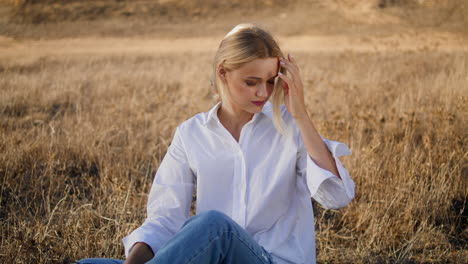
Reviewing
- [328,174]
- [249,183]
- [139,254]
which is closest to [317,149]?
[328,174]

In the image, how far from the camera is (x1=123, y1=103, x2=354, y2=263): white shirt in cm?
177

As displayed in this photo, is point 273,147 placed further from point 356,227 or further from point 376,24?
point 376,24

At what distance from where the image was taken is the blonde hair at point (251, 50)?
177 cm

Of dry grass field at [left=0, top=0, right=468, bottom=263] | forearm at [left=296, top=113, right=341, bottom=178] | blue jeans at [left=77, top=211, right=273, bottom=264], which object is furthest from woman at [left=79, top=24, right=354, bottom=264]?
dry grass field at [left=0, top=0, right=468, bottom=263]

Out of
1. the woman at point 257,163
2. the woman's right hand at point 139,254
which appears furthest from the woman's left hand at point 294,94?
the woman's right hand at point 139,254

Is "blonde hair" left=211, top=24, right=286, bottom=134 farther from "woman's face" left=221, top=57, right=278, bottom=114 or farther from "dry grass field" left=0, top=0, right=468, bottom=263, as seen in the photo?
"dry grass field" left=0, top=0, right=468, bottom=263

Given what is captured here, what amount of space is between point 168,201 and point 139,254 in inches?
11.5

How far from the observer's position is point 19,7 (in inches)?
798

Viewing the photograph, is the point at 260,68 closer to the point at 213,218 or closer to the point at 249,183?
the point at 249,183

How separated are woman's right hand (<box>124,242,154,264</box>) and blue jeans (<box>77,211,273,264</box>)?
11 cm

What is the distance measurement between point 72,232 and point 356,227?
1960 millimetres

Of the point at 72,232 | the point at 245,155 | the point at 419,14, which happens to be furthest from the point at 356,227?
the point at 419,14

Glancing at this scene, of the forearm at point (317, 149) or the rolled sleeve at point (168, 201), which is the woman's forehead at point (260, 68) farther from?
the rolled sleeve at point (168, 201)

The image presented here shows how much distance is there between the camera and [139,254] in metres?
1.54
